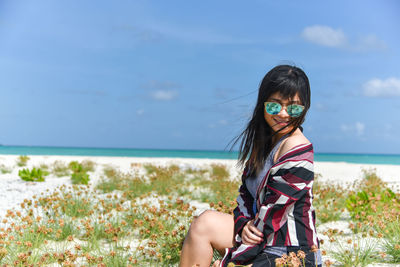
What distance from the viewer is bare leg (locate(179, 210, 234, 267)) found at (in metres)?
2.44

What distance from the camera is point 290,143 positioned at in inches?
92.7

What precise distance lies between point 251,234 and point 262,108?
91cm

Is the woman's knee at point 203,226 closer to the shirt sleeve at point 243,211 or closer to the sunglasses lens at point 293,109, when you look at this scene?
the shirt sleeve at point 243,211

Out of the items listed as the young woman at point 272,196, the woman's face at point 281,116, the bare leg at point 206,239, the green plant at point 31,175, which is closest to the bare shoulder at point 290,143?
the young woman at point 272,196

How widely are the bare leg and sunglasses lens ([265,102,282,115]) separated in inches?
31.8

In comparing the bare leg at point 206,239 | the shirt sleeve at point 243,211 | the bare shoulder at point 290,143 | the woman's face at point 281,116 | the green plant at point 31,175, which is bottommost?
the green plant at point 31,175

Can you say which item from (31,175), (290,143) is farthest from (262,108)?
(31,175)

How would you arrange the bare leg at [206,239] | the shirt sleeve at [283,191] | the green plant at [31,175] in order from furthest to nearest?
the green plant at [31,175], the bare leg at [206,239], the shirt sleeve at [283,191]

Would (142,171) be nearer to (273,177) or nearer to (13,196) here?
(13,196)

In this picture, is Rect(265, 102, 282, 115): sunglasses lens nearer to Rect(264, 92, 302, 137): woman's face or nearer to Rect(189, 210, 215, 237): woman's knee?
Rect(264, 92, 302, 137): woman's face

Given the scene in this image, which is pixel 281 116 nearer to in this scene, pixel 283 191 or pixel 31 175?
pixel 283 191

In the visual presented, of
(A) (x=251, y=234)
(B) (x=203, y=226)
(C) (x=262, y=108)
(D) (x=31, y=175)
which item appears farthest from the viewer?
(D) (x=31, y=175)

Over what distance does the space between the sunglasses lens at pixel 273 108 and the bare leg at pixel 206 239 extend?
806 mm

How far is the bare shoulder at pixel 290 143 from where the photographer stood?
2.34 meters
